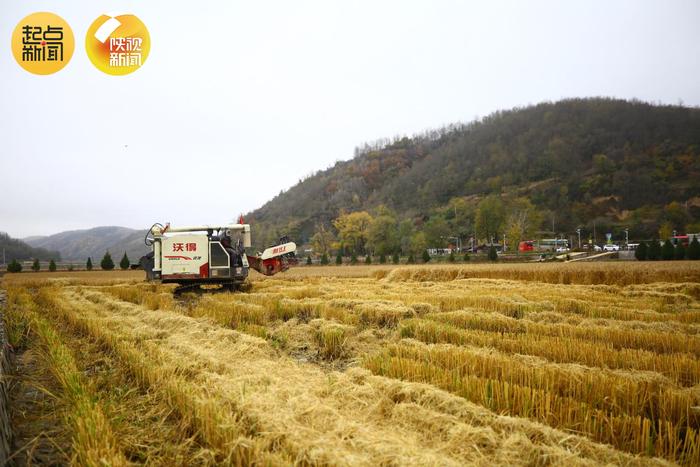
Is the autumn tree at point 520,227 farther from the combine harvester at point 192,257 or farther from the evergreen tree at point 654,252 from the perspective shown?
the combine harvester at point 192,257

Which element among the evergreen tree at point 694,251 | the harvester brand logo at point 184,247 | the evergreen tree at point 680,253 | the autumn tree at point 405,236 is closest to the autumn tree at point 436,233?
the autumn tree at point 405,236

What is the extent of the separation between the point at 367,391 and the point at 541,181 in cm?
14827

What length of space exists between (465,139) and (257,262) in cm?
17871

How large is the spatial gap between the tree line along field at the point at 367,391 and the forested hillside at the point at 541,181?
6519cm

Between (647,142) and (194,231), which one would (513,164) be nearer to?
(647,142)

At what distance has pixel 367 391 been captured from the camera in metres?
4.10

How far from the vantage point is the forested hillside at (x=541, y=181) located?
90.8 m

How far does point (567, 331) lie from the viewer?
6754 mm

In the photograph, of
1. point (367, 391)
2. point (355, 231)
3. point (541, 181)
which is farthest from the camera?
point (541, 181)

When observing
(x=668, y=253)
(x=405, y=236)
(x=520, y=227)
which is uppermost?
(x=520, y=227)

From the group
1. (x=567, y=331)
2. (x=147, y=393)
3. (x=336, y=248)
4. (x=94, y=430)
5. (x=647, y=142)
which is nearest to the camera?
(x=94, y=430)

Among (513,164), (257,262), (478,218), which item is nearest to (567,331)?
(257,262)

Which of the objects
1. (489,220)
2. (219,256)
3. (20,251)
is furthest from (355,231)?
(20,251)

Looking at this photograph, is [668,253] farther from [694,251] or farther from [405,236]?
[405,236]
